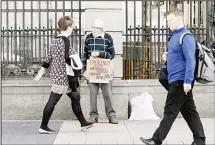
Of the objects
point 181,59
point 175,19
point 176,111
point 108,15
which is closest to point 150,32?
point 108,15

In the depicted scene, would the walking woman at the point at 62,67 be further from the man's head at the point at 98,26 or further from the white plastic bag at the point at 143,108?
the white plastic bag at the point at 143,108

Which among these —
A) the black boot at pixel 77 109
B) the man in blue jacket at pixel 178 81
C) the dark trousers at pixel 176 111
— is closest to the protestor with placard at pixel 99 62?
the black boot at pixel 77 109

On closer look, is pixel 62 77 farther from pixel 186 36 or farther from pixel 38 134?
pixel 186 36

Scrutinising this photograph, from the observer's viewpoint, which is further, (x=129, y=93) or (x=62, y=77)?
(x=129, y=93)

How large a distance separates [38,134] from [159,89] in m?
2.70

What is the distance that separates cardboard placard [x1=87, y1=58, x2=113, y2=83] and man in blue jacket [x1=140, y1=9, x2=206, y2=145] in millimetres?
2190

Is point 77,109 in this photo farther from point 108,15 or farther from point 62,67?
point 108,15

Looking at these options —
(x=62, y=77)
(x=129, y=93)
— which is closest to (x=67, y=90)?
(x=62, y=77)

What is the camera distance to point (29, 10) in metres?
10.4

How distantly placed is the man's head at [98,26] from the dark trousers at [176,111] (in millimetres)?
2498

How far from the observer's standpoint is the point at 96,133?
335 inches

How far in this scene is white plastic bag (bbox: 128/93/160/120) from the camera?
979cm

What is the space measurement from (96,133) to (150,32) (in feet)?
9.22

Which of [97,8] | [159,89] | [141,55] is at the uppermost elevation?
[97,8]
